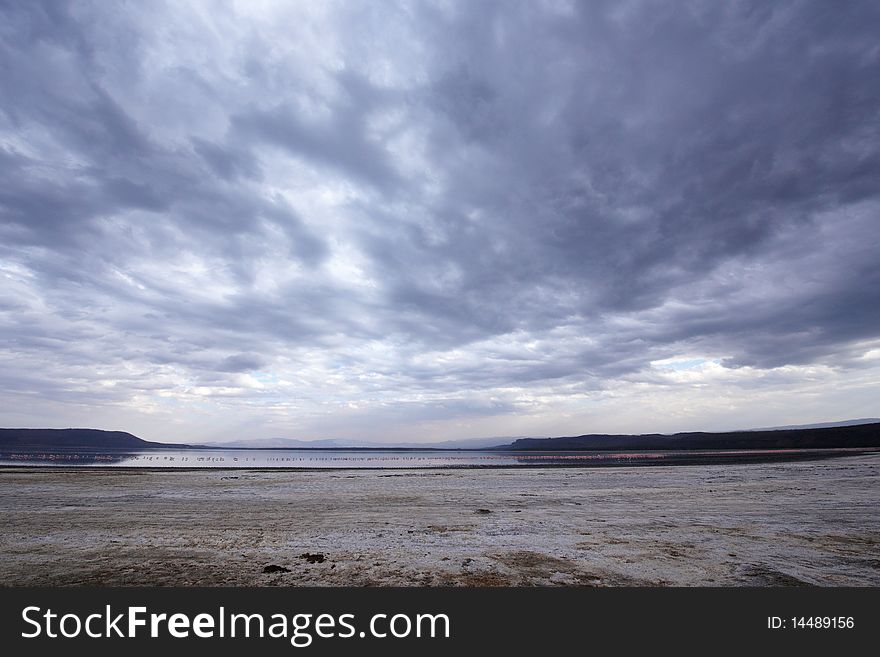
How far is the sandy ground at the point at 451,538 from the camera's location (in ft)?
27.0

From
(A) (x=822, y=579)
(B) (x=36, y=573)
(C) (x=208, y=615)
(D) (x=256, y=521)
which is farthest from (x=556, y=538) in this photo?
(B) (x=36, y=573)

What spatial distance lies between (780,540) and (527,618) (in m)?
9.07

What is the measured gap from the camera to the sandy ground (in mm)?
8219

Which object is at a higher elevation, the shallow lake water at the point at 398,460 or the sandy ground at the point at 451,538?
the sandy ground at the point at 451,538

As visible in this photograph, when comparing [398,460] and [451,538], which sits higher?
[451,538]

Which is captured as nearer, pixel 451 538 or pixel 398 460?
pixel 451 538

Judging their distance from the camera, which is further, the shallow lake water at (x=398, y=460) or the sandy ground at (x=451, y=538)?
the shallow lake water at (x=398, y=460)

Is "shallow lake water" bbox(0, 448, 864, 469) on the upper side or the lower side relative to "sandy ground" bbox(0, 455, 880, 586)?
lower

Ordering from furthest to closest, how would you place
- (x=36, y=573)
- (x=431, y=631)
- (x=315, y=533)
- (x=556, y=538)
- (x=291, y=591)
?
(x=315, y=533)
(x=556, y=538)
(x=36, y=573)
(x=291, y=591)
(x=431, y=631)

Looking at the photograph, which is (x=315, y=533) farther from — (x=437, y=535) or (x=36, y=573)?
(x=36, y=573)

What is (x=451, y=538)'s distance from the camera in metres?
11.6

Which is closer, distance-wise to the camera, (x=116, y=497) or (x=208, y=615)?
(x=208, y=615)

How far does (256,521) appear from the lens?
14.5 metres

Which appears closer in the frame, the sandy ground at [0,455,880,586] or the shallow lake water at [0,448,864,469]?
the sandy ground at [0,455,880,586]
